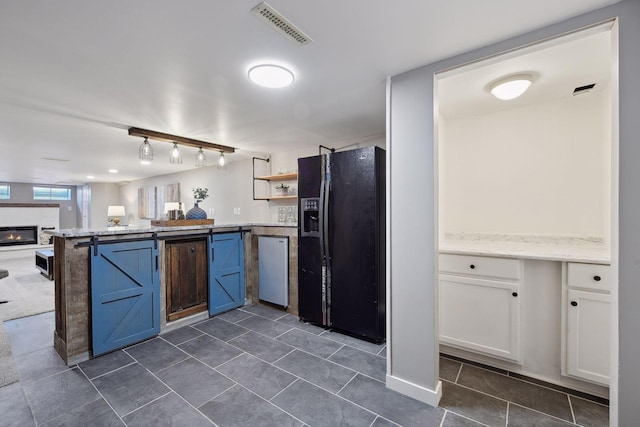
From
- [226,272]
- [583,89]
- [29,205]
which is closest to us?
[583,89]

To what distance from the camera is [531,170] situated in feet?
8.05

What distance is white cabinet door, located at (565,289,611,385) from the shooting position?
1753 mm

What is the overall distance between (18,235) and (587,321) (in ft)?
38.9

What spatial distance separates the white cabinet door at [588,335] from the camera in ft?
5.75

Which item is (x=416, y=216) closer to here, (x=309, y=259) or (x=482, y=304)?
(x=482, y=304)

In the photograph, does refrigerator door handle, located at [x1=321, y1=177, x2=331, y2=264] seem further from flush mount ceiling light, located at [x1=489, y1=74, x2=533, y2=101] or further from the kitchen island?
flush mount ceiling light, located at [x1=489, y1=74, x2=533, y2=101]

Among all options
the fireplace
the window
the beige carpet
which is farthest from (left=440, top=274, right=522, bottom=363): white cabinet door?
the window

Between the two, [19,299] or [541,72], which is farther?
[19,299]

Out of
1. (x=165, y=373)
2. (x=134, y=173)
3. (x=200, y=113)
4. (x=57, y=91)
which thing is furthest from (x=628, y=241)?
(x=134, y=173)

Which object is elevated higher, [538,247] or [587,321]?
[538,247]

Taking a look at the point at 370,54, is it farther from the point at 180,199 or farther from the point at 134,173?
the point at 134,173

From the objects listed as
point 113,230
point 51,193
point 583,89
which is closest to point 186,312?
point 113,230

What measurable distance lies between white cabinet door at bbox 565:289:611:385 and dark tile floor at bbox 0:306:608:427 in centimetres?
20

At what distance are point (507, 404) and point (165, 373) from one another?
240 centimetres
